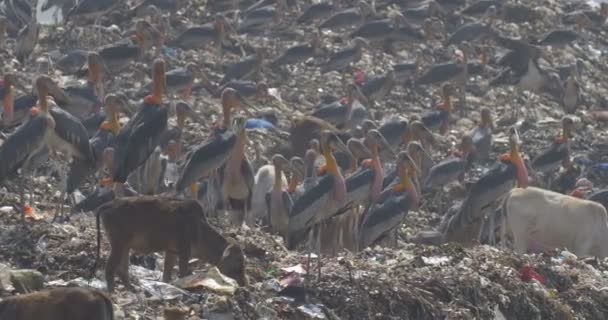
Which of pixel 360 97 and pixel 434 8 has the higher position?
pixel 360 97

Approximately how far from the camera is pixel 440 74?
27812 mm

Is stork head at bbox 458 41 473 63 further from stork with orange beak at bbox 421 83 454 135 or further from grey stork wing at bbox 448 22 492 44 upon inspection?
stork with orange beak at bbox 421 83 454 135

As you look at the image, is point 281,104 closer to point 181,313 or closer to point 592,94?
point 592,94

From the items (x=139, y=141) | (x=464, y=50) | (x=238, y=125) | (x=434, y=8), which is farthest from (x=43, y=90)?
(x=434, y=8)

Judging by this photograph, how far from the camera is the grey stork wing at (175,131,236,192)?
16.9m

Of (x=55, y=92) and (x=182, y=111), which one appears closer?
(x=55, y=92)

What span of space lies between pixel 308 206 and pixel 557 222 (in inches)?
97.9

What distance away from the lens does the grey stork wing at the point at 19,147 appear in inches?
609

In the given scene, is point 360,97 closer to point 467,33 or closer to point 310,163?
point 467,33

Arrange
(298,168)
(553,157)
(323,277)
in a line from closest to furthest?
(323,277) → (298,168) → (553,157)

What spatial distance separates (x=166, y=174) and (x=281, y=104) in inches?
273

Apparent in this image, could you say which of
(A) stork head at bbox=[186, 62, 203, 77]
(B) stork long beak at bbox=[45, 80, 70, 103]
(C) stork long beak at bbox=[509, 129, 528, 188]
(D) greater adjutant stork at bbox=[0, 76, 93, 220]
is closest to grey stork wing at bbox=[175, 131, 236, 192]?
(D) greater adjutant stork at bbox=[0, 76, 93, 220]

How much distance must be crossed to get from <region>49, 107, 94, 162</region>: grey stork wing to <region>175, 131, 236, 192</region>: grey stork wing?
3.17 ft

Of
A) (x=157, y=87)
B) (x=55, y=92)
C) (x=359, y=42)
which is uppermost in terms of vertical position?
(x=157, y=87)
